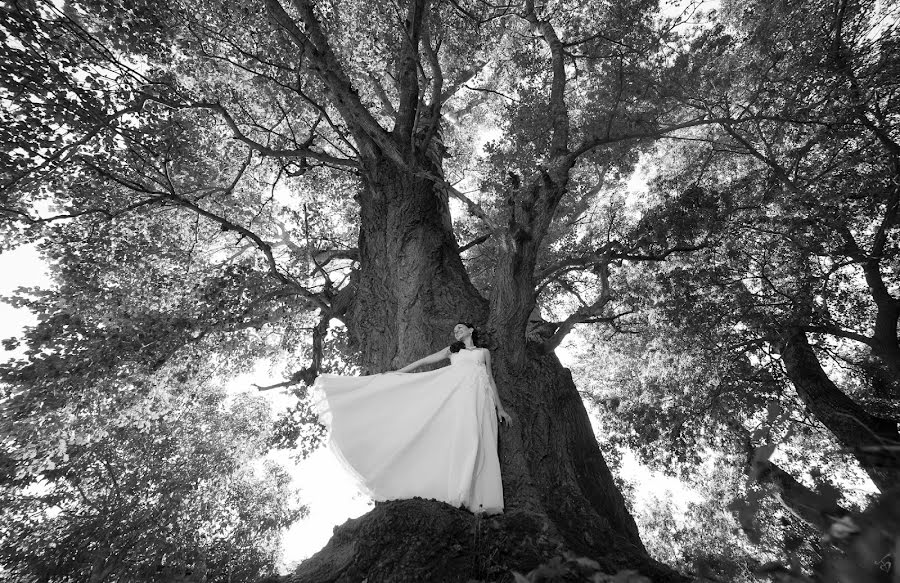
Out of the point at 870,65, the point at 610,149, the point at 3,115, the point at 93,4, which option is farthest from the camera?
the point at 610,149

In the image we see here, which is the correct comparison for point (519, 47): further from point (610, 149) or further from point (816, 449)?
point (816, 449)

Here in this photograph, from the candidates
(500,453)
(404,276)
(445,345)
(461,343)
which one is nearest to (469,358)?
(461,343)

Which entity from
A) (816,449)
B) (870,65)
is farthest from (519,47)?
(816,449)

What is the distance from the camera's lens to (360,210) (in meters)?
8.13

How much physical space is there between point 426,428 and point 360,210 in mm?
4950

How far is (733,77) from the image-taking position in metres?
9.51

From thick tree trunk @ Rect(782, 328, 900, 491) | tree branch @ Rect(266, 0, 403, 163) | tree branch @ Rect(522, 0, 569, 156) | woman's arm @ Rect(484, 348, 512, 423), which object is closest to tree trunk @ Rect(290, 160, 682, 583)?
woman's arm @ Rect(484, 348, 512, 423)

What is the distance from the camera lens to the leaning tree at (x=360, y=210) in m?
4.47

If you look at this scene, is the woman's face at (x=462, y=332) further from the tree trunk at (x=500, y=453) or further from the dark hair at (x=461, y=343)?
the tree trunk at (x=500, y=453)

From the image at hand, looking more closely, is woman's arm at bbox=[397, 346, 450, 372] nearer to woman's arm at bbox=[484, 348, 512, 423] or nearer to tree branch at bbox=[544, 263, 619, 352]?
woman's arm at bbox=[484, 348, 512, 423]

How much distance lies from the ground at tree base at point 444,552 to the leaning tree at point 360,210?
0.7 inches

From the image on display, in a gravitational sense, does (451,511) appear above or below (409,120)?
below

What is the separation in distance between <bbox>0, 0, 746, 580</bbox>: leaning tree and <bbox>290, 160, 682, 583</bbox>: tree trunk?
0.02 meters

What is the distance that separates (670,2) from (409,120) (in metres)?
5.14
